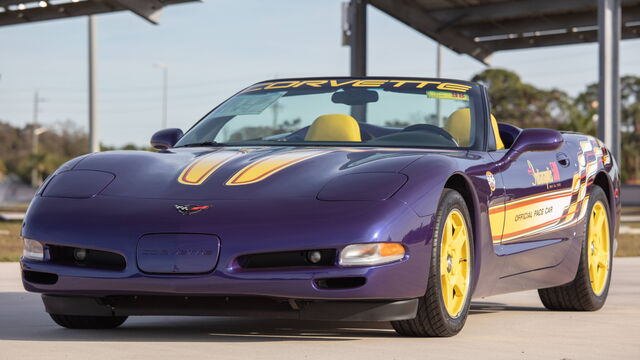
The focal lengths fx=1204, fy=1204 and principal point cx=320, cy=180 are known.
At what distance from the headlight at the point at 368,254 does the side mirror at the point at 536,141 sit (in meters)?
1.68

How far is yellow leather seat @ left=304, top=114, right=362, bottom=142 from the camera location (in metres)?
6.57

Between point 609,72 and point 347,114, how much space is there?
15.7m

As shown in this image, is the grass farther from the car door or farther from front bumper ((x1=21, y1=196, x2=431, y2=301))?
front bumper ((x1=21, y1=196, x2=431, y2=301))

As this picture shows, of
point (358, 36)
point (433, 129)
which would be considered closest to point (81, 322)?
point (433, 129)

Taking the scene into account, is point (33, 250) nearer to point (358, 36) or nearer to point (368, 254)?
point (368, 254)

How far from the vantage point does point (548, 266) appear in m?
6.89

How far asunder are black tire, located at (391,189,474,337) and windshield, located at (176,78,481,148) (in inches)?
37.8

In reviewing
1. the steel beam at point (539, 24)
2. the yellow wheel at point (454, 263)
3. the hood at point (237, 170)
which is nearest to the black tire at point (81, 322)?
the hood at point (237, 170)

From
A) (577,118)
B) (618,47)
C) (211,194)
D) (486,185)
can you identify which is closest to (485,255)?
(486,185)

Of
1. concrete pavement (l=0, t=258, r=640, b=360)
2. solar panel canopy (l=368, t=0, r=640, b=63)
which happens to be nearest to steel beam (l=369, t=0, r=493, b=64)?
solar panel canopy (l=368, t=0, r=640, b=63)

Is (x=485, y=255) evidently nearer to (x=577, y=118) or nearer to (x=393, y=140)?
(x=393, y=140)

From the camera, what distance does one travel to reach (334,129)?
661 centimetres

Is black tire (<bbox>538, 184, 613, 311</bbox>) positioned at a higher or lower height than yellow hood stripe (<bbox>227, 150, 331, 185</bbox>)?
lower

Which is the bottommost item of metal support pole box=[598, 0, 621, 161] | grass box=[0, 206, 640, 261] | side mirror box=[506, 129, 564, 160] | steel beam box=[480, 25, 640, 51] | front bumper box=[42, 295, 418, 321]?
grass box=[0, 206, 640, 261]
